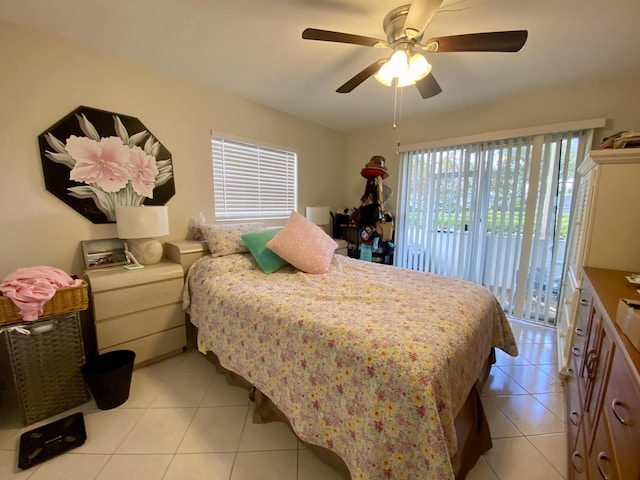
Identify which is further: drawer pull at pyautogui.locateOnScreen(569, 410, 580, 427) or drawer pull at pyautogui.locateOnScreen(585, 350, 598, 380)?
drawer pull at pyautogui.locateOnScreen(569, 410, 580, 427)

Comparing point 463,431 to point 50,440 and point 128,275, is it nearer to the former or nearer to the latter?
point 50,440

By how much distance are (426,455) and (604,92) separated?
3349 mm

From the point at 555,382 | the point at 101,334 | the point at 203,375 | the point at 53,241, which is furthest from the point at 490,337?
the point at 53,241

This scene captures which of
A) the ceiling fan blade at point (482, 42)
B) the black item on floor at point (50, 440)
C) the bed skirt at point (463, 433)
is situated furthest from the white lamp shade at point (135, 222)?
the ceiling fan blade at point (482, 42)

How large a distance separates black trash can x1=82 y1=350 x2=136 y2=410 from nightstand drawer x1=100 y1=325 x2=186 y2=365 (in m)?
0.11

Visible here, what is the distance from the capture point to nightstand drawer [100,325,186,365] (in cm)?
194

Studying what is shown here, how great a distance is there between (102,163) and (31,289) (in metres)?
1.08

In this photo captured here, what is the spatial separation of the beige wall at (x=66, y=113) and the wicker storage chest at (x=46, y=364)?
615 mm

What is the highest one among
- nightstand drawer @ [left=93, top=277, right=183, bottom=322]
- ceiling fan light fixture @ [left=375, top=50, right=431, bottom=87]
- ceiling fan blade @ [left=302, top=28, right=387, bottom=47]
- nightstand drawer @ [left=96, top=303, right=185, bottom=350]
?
ceiling fan blade @ [left=302, top=28, right=387, bottom=47]

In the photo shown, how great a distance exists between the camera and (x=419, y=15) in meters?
1.26

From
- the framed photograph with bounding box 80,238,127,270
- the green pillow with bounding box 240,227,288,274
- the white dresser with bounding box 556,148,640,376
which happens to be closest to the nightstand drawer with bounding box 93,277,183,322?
the framed photograph with bounding box 80,238,127,270

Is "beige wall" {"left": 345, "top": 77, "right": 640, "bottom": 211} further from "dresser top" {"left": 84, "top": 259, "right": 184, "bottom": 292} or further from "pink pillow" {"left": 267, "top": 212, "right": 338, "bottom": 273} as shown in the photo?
"dresser top" {"left": 84, "top": 259, "right": 184, "bottom": 292}

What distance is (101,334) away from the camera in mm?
1797

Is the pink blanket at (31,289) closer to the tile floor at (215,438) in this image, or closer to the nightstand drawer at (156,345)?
the nightstand drawer at (156,345)
